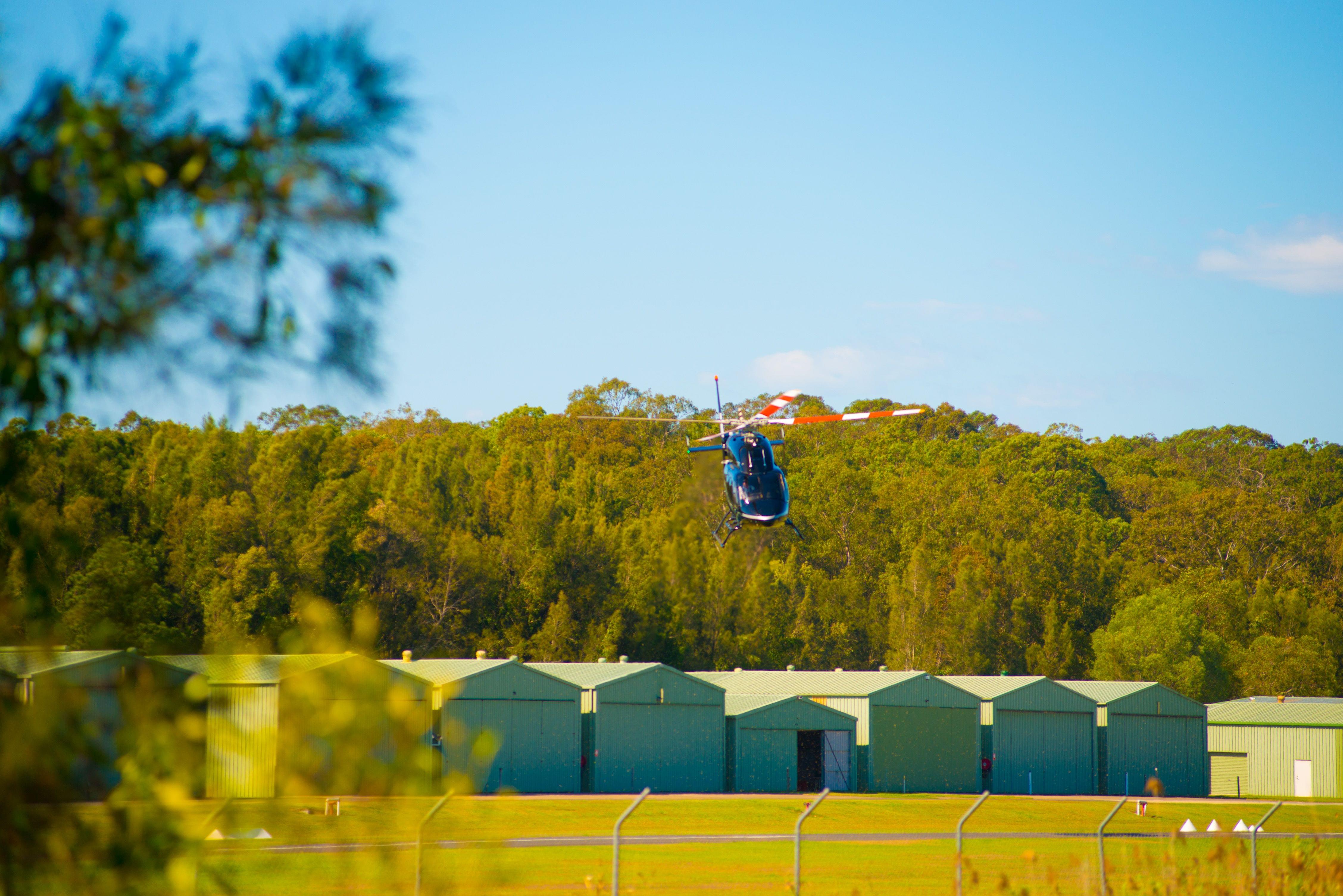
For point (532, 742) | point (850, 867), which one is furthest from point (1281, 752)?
point (850, 867)

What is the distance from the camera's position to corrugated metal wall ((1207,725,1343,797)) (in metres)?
57.0

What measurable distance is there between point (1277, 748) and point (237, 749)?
200 ft

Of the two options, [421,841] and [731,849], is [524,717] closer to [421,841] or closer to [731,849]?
[731,849]

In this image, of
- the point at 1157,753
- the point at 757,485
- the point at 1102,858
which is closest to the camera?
the point at 1102,858

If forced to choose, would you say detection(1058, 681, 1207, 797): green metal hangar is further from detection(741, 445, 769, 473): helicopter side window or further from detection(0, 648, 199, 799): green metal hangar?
detection(0, 648, 199, 799): green metal hangar

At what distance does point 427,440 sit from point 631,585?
1614 cm

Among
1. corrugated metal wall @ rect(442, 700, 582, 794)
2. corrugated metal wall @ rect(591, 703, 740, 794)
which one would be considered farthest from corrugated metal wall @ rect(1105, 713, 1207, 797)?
corrugated metal wall @ rect(442, 700, 582, 794)

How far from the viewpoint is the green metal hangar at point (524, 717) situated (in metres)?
44.8

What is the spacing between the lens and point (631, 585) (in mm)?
74250

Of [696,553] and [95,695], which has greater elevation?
[696,553]

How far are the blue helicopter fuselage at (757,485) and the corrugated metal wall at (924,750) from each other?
14.1 m

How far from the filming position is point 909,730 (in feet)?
171

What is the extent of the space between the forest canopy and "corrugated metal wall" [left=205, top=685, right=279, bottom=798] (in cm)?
4745

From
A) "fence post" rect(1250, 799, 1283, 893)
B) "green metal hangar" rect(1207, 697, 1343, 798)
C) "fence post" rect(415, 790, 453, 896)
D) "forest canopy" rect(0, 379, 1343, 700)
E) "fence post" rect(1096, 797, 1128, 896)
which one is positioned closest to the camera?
"fence post" rect(415, 790, 453, 896)
